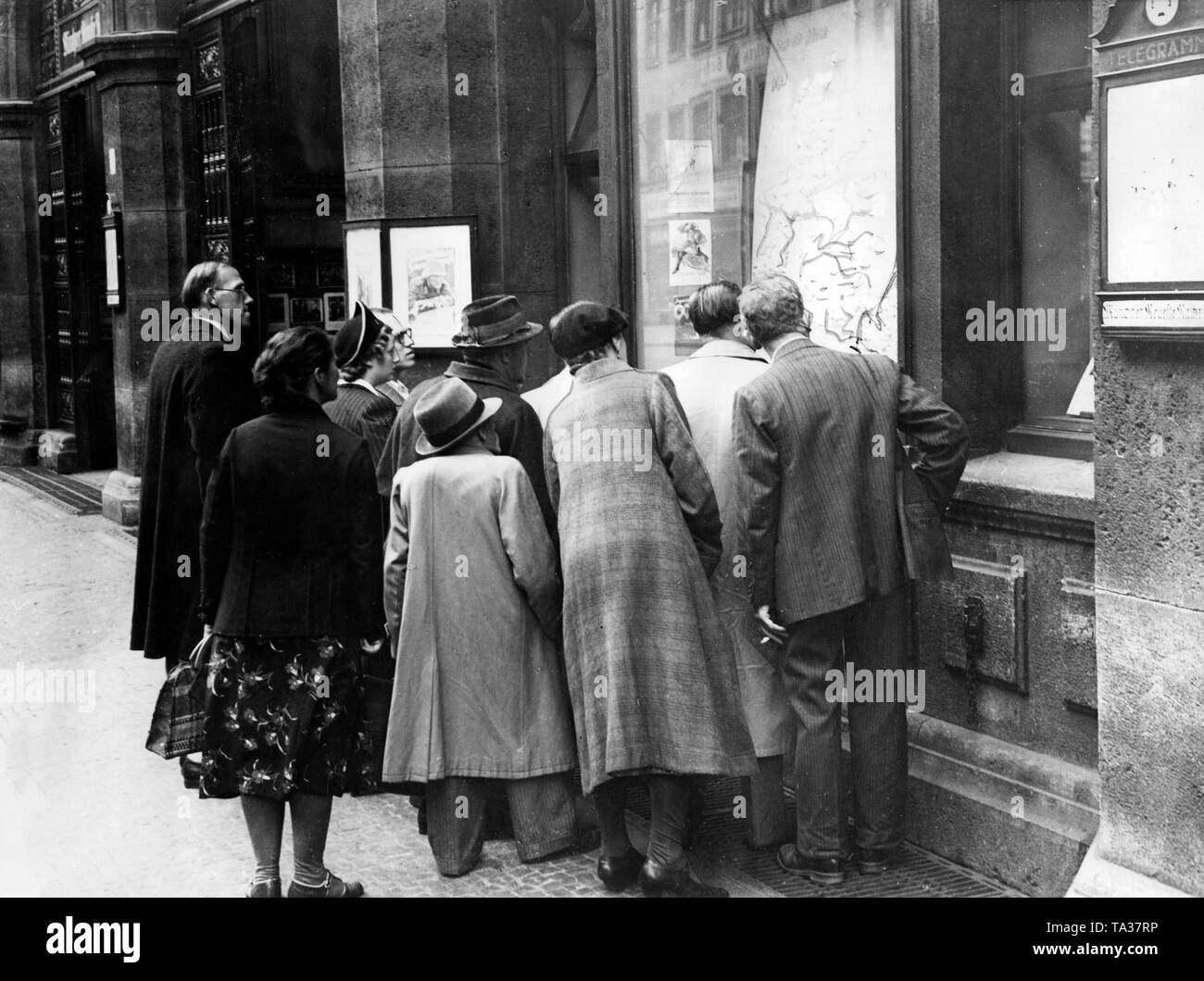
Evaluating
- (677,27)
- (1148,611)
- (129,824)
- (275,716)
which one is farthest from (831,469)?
(677,27)

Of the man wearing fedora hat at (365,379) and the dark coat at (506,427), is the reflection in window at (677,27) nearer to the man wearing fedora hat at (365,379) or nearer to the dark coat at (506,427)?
the man wearing fedora hat at (365,379)

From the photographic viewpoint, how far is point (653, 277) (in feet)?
26.7

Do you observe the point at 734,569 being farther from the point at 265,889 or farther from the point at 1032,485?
the point at 265,889

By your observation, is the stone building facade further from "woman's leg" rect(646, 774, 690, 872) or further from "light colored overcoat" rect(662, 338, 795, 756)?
"woman's leg" rect(646, 774, 690, 872)

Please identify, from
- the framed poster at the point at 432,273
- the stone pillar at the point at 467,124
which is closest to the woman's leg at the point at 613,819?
the framed poster at the point at 432,273

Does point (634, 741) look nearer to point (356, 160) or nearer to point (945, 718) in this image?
point (945, 718)

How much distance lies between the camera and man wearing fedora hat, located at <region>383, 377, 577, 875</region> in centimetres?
552

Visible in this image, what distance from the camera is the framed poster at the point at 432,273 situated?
9.10 metres

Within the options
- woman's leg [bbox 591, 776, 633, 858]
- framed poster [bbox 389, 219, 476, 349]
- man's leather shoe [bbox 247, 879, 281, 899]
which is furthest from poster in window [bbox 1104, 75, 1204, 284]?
framed poster [bbox 389, 219, 476, 349]

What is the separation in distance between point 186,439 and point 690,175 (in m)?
2.87

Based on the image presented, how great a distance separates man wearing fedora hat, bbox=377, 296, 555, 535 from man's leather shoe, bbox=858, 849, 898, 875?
5.43ft

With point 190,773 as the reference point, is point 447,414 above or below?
above

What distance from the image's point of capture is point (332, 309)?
1238 cm

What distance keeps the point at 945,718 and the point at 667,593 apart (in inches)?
54.0
